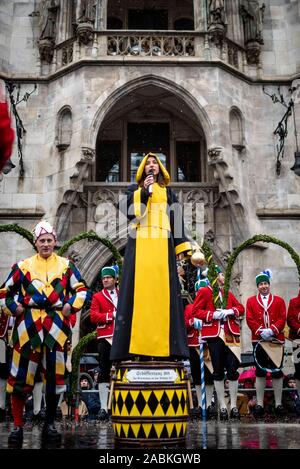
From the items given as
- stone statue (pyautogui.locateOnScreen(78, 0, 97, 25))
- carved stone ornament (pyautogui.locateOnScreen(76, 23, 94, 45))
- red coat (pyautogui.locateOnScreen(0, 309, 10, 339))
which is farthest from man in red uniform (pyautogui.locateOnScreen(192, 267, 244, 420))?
stone statue (pyautogui.locateOnScreen(78, 0, 97, 25))

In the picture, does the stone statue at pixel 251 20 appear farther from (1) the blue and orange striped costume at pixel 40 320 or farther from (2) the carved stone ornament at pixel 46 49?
(1) the blue and orange striped costume at pixel 40 320

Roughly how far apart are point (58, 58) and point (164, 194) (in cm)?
1121

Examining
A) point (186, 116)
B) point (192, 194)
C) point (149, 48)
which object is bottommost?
point (192, 194)

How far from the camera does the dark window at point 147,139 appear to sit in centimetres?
1538

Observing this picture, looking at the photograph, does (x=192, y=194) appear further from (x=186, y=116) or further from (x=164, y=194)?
(x=164, y=194)

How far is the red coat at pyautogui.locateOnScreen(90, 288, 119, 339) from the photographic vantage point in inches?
299

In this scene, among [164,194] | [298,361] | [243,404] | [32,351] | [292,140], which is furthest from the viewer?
[292,140]

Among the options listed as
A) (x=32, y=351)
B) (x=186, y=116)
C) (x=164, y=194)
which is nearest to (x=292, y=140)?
(x=186, y=116)

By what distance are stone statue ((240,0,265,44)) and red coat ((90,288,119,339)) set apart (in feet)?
33.6

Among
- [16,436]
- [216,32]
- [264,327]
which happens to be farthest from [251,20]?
[16,436]

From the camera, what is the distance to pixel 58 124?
1409 centimetres

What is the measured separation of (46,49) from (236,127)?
18.8 feet

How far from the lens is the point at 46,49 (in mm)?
14914

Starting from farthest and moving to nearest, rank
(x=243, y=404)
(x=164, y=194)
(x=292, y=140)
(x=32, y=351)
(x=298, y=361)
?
(x=292, y=140)
(x=243, y=404)
(x=298, y=361)
(x=164, y=194)
(x=32, y=351)
